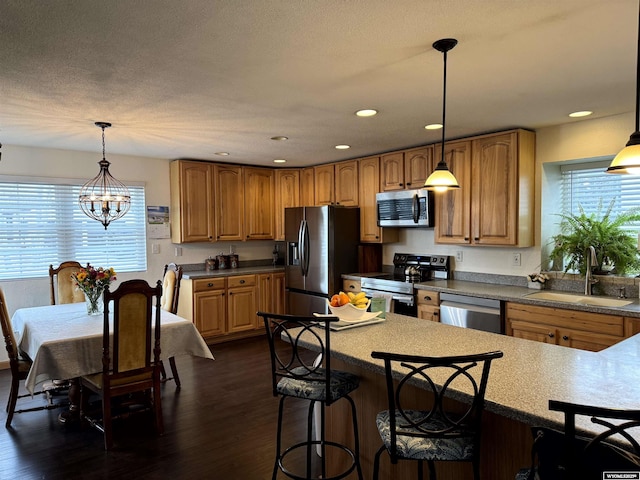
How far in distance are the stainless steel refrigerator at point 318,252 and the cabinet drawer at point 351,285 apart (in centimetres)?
7

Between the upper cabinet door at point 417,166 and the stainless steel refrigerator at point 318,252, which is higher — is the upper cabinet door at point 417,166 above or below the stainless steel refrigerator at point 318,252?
above

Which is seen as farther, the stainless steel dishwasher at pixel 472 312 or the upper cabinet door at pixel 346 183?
the upper cabinet door at pixel 346 183

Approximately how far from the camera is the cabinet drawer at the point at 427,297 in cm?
406

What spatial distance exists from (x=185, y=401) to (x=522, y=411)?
292 centimetres

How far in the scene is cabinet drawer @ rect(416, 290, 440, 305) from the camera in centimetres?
406

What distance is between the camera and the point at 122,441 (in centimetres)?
292

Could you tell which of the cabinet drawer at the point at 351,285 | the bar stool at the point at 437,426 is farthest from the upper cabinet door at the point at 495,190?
the bar stool at the point at 437,426

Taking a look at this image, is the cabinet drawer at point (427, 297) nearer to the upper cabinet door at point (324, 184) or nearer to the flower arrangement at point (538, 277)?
the flower arrangement at point (538, 277)

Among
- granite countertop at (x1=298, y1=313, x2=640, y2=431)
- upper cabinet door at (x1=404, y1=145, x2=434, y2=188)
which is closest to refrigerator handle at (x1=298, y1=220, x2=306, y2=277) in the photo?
upper cabinet door at (x1=404, y1=145, x2=434, y2=188)

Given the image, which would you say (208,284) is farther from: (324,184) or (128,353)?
(128,353)

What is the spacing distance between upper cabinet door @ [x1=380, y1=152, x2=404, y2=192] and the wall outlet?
4.42 ft

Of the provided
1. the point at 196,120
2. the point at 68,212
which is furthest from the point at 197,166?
the point at 196,120

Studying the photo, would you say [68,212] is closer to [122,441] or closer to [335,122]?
[122,441]

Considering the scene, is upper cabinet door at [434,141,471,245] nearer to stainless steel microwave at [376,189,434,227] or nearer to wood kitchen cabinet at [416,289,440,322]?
stainless steel microwave at [376,189,434,227]
